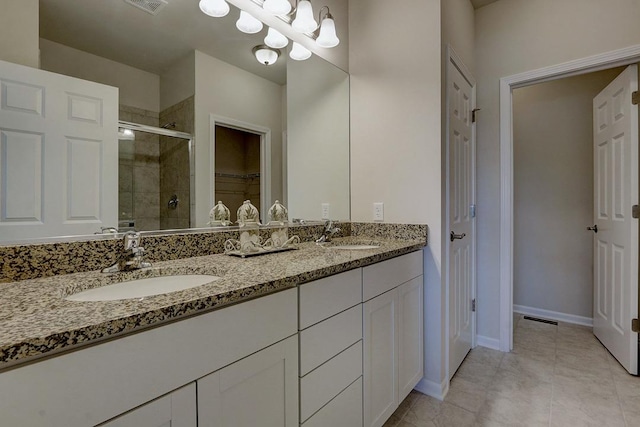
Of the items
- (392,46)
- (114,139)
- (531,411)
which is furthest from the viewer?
(392,46)

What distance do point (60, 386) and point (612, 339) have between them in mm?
3011

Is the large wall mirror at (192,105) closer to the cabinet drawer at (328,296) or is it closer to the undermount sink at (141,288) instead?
the undermount sink at (141,288)

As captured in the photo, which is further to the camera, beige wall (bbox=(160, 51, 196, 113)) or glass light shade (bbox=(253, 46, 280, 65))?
glass light shade (bbox=(253, 46, 280, 65))

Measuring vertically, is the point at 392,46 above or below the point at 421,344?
above

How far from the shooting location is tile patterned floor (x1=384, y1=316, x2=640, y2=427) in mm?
1554

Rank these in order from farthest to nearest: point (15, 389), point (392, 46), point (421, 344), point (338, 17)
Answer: point (338, 17), point (392, 46), point (421, 344), point (15, 389)

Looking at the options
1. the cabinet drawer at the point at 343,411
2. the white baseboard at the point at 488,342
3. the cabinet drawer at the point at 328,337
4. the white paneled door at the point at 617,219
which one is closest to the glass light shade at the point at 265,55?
the cabinet drawer at the point at 328,337

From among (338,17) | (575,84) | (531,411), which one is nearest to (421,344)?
(531,411)

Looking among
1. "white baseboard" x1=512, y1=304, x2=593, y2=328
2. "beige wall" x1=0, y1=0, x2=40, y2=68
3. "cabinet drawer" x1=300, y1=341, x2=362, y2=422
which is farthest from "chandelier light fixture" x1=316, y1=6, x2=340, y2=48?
"white baseboard" x1=512, y1=304, x2=593, y2=328

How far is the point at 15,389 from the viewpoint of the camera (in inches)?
18.5

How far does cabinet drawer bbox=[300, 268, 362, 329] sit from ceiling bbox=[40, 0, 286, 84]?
40.8 inches

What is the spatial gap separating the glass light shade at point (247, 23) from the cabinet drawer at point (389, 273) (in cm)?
127

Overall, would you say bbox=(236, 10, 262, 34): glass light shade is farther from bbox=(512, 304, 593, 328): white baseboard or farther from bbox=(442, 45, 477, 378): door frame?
bbox=(512, 304, 593, 328): white baseboard

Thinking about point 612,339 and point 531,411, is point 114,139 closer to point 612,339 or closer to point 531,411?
point 531,411
